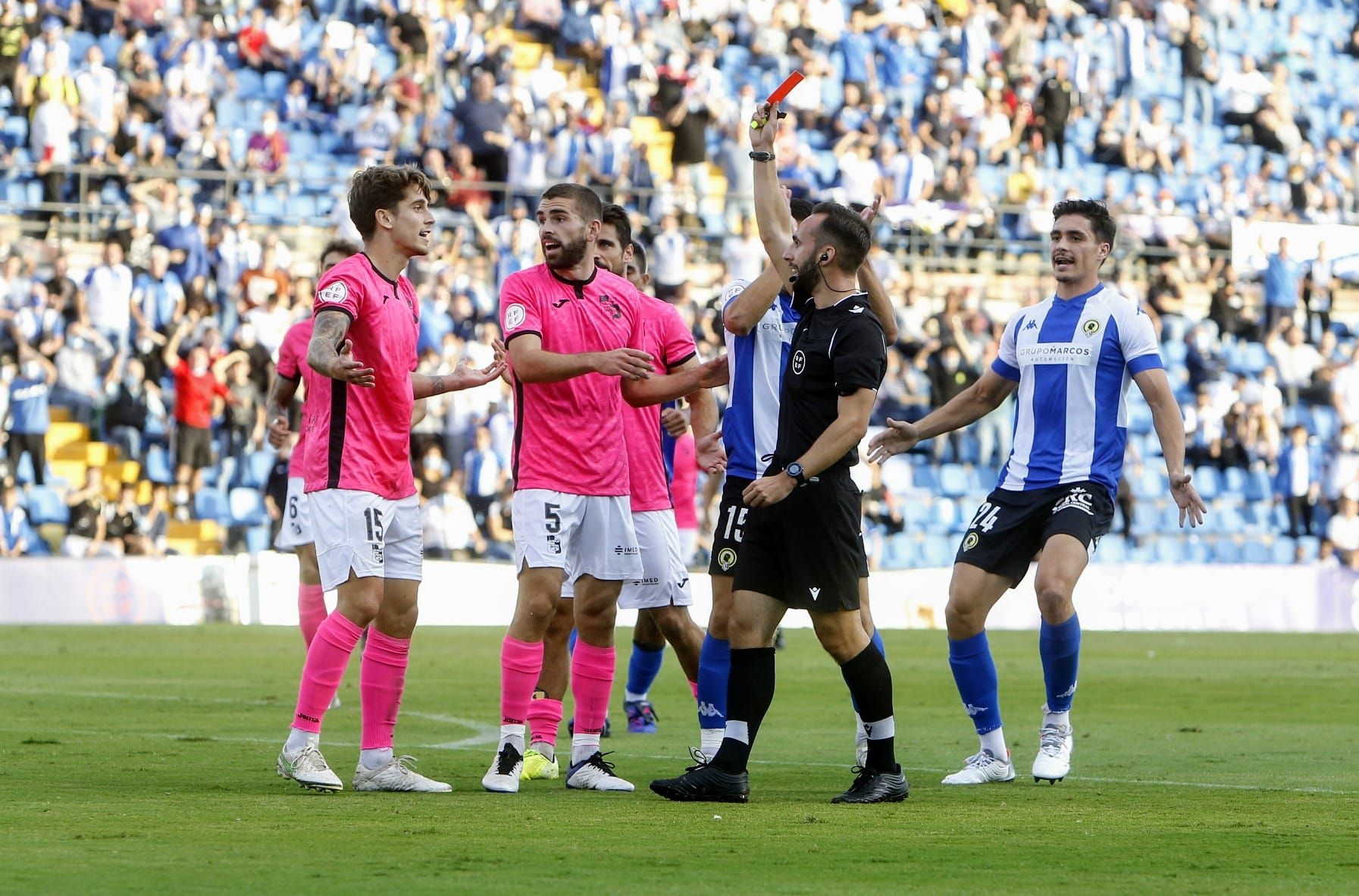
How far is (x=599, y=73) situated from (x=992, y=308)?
655 centimetres

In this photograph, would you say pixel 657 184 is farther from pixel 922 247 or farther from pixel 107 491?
pixel 107 491

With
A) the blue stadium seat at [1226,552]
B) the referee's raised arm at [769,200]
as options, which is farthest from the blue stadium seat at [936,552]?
the referee's raised arm at [769,200]

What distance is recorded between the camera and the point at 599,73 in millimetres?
28812

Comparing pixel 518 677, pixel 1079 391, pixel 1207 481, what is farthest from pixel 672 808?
pixel 1207 481

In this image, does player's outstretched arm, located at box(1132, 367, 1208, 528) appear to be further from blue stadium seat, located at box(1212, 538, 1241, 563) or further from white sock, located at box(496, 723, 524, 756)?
blue stadium seat, located at box(1212, 538, 1241, 563)

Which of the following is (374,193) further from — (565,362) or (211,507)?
(211,507)

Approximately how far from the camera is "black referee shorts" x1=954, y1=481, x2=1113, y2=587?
9.01 m

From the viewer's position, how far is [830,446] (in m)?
7.53

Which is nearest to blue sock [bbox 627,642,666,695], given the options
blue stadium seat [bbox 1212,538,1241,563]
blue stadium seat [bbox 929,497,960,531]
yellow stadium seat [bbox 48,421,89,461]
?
yellow stadium seat [bbox 48,421,89,461]

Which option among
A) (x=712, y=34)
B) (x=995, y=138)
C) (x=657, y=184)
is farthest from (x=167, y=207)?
(x=995, y=138)

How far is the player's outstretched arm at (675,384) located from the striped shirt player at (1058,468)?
810 mm

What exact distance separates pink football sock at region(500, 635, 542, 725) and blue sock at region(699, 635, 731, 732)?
775 millimetres

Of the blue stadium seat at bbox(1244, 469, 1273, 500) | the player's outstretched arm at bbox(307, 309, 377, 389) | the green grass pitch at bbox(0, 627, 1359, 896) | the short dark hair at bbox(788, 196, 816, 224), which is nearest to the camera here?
the green grass pitch at bbox(0, 627, 1359, 896)

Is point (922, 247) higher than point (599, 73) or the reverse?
the reverse
